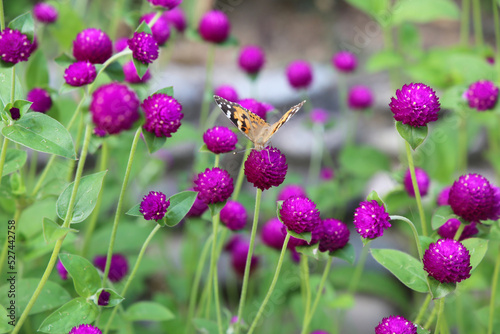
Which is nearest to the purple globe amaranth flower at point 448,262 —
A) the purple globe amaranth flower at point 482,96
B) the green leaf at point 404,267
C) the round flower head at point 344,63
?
the green leaf at point 404,267

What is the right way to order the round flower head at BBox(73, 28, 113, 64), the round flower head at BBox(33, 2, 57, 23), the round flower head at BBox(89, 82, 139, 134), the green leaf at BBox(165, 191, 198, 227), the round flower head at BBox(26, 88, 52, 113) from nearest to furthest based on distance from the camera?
the round flower head at BBox(89, 82, 139, 134), the green leaf at BBox(165, 191, 198, 227), the round flower head at BBox(73, 28, 113, 64), the round flower head at BBox(26, 88, 52, 113), the round flower head at BBox(33, 2, 57, 23)

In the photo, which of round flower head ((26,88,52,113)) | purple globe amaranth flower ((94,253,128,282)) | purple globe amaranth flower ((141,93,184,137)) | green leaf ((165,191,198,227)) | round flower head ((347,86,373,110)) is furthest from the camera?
round flower head ((347,86,373,110))

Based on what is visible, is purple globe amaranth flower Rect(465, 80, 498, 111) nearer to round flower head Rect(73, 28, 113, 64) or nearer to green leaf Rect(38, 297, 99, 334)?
round flower head Rect(73, 28, 113, 64)

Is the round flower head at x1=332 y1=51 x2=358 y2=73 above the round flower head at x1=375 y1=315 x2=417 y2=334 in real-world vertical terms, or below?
below

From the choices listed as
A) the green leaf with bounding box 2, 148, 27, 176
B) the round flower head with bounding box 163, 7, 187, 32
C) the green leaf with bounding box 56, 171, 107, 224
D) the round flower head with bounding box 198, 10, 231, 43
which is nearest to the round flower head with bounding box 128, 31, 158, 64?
the green leaf with bounding box 56, 171, 107, 224

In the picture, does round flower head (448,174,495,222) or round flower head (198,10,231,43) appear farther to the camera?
round flower head (198,10,231,43)

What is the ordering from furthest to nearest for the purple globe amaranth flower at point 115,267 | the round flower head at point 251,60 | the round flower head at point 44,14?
the round flower head at point 251,60, the round flower head at point 44,14, the purple globe amaranth flower at point 115,267

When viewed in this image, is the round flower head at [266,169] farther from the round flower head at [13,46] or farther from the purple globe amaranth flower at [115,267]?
the purple globe amaranth flower at [115,267]
